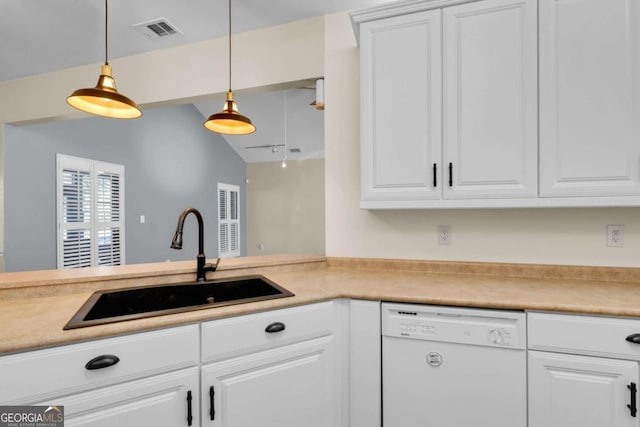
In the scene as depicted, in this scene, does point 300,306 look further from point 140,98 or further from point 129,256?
point 129,256

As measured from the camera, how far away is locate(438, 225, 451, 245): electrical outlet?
2.18 meters

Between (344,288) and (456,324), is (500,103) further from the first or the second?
(344,288)

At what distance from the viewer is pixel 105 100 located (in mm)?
1967

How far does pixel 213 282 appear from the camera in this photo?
185 centimetres

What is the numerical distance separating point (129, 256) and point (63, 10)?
3.78 m

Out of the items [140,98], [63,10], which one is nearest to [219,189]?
[140,98]

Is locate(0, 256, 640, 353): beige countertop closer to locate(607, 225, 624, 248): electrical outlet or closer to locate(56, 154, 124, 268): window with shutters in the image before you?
locate(607, 225, 624, 248): electrical outlet

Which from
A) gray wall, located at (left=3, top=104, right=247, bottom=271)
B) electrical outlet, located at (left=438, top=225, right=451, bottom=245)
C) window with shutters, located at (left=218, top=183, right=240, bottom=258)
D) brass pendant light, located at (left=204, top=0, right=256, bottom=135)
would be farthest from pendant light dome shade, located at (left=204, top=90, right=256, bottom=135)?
window with shutters, located at (left=218, top=183, right=240, bottom=258)

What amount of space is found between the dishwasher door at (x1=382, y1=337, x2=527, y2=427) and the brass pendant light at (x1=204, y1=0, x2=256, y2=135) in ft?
5.92

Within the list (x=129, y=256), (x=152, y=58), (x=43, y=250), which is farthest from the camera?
(x=129, y=256)

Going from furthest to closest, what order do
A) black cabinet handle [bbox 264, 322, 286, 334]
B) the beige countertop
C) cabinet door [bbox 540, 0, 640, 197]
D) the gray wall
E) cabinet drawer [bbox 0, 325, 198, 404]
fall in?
the gray wall
cabinet door [bbox 540, 0, 640, 197]
black cabinet handle [bbox 264, 322, 286, 334]
the beige countertop
cabinet drawer [bbox 0, 325, 198, 404]

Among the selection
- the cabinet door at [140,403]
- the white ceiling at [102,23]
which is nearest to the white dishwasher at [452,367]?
the cabinet door at [140,403]

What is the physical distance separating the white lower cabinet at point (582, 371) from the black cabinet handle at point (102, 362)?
151cm

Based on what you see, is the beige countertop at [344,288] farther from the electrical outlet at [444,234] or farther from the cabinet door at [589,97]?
the cabinet door at [589,97]
